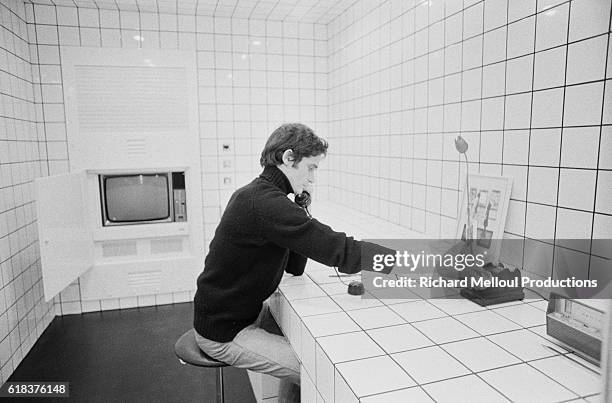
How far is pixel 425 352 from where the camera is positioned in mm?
1083

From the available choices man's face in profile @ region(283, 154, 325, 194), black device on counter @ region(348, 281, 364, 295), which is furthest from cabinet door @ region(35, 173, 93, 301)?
black device on counter @ region(348, 281, 364, 295)

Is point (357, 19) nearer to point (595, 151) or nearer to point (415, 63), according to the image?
point (415, 63)

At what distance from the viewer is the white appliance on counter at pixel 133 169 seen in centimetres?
319

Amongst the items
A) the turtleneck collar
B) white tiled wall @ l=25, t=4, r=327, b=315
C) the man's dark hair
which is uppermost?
white tiled wall @ l=25, t=4, r=327, b=315

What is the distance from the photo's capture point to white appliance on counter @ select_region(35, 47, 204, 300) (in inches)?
126

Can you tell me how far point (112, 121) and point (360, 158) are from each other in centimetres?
185

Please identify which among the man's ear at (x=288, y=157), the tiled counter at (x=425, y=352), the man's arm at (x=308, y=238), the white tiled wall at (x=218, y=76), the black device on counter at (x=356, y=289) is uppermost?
the white tiled wall at (x=218, y=76)

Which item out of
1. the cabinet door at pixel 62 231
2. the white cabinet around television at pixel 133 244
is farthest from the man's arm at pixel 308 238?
the white cabinet around television at pixel 133 244

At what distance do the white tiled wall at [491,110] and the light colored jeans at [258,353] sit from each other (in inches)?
36.9

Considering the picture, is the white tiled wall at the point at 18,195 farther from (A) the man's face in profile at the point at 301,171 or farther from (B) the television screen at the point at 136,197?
(A) the man's face in profile at the point at 301,171

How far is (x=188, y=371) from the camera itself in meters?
2.47

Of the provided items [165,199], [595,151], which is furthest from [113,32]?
[595,151]

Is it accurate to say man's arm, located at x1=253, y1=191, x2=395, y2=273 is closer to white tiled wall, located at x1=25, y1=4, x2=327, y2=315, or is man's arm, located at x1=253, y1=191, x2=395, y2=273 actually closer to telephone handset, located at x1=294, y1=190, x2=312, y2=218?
telephone handset, located at x1=294, y1=190, x2=312, y2=218

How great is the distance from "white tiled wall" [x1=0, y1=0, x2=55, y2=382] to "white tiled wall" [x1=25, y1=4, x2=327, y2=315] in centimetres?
13
